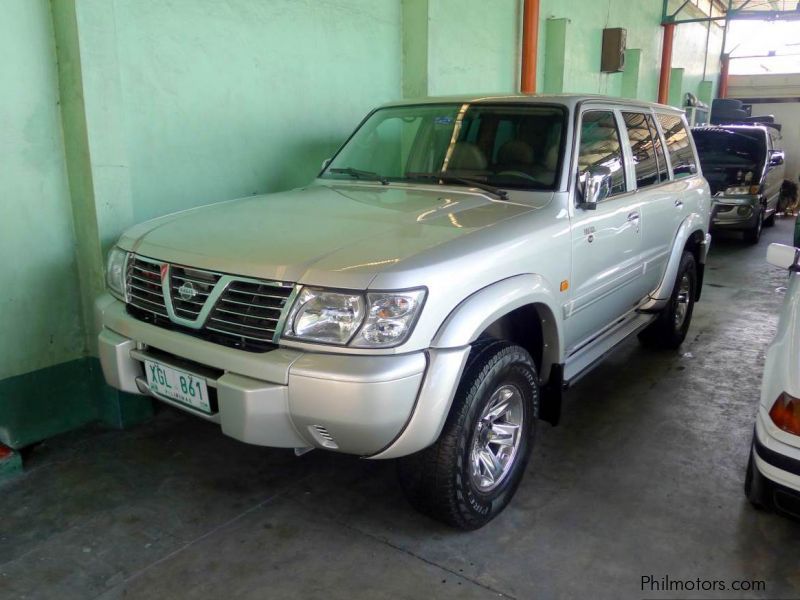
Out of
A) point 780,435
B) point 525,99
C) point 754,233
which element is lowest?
point 754,233

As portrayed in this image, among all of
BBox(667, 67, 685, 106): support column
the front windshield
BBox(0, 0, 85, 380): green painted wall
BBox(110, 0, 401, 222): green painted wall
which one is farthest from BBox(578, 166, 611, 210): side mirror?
BBox(667, 67, 685, 106): support column

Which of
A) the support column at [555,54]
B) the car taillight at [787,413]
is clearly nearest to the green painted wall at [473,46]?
the support column at [555,54]

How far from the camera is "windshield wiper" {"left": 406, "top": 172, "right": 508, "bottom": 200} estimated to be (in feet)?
10.5

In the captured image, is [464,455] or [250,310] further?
[464,455]

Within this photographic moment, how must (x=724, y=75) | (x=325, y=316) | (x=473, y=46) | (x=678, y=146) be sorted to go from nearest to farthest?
(x=325, y=316) < (x=678, y=146) < (x=473, y=46) < (x=724, y=75)

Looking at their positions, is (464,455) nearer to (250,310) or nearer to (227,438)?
(250,310)

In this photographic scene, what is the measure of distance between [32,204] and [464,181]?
7.26 feet

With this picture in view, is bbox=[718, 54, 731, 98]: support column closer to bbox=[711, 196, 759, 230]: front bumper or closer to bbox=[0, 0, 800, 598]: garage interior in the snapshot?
bbox=[711, 196, 759, 230]: front bumper

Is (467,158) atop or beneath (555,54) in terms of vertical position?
beneath

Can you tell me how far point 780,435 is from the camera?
91.0 inches

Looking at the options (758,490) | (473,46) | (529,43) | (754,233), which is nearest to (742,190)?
(754,233)

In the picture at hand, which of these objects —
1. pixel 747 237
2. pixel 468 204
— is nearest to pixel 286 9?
pixel 468 204

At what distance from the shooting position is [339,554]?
2.61m

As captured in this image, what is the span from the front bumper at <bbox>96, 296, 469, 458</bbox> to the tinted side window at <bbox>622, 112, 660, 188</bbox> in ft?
7.44
